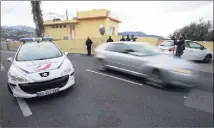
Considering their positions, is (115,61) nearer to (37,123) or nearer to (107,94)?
(107,94)

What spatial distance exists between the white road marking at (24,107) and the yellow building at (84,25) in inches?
779

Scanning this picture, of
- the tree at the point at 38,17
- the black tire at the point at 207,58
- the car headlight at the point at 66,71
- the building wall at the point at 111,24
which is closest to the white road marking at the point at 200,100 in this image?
the car headlight at the point at 66,71

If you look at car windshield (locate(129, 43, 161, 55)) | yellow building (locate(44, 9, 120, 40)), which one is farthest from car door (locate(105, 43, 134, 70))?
yellow building (locate(44, 9, 120, 40))

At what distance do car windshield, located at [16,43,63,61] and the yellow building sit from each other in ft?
59.0

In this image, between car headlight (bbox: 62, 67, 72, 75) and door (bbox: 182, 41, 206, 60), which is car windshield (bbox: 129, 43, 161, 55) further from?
door (bbox: 182, 41, 206, 60)

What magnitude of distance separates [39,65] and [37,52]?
110 cm

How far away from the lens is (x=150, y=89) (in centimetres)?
484

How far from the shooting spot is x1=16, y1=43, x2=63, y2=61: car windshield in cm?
489

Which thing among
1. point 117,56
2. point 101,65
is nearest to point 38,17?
point 101,65

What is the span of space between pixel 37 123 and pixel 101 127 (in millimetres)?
1290

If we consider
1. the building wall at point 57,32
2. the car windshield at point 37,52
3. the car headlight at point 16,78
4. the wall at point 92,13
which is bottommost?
the car headlight at point 16,78

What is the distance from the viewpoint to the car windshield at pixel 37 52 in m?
4.89

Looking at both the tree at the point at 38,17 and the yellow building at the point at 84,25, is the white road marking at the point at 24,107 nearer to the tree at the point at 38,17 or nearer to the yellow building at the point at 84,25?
the yellow building at the point at 84,25

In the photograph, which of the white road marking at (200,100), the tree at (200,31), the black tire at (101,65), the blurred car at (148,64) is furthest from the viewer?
the tree at (200,31)
